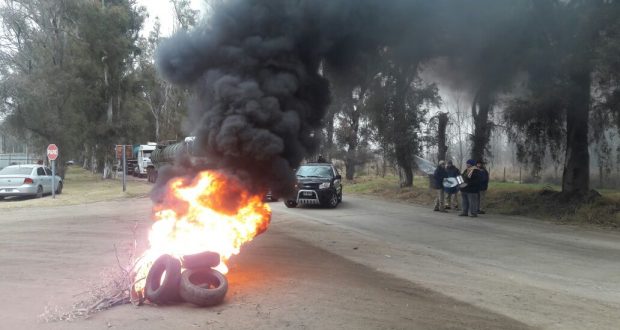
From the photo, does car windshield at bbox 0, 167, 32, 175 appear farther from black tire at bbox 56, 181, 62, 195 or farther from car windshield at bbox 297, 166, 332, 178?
car windshield at bbox 297, 166, 332, 178

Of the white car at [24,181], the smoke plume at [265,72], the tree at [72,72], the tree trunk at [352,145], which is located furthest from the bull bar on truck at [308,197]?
the tree at [72,72]

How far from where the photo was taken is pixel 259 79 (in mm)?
8055

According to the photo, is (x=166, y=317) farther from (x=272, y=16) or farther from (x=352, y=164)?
(x=352, y=164)

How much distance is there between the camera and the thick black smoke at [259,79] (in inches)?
294

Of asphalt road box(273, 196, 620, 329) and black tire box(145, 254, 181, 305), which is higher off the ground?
black tire box(145, 254, 181, 305)

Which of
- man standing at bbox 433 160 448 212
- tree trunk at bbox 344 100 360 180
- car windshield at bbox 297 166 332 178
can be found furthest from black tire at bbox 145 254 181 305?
tree trunk at bbox 344 100 360 180

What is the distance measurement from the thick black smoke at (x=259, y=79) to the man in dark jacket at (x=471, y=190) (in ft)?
23.1

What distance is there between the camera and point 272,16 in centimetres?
879

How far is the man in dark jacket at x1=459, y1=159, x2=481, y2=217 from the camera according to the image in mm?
14898

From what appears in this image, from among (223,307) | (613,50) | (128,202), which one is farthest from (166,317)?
(128,202)

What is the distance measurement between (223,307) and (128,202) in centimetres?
1547

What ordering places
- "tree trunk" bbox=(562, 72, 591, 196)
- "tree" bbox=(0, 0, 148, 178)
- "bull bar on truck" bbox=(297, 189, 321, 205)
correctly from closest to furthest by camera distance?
"tree trunk" bbox=(562, 72, 591, 196)
"bull bar on truck" bbox=(297, 189, 321, 205)
"tree" bbox=(0, 0, 148, 178)

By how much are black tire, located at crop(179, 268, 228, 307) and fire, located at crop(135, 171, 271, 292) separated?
1.23ft

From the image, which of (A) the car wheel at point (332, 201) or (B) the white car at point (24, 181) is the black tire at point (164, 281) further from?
(B) the white car at point (24, 181)
